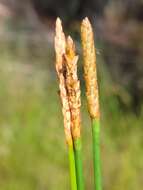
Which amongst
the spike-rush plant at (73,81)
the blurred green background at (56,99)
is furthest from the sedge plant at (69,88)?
the blurred green background at (56,99)

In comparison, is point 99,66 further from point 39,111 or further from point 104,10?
point 104,10

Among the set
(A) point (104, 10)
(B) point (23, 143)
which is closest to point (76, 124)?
(B) point (23, 143)

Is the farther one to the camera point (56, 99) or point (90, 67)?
point (56, 99)

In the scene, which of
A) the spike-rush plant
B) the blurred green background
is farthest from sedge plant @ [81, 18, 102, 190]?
the blurred green background

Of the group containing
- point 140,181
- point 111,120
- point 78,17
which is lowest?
point 140,181

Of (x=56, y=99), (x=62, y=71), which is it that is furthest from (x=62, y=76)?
(x=56, y=99)

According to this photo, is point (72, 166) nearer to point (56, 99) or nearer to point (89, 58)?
point (89, 58)

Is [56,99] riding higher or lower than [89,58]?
lower

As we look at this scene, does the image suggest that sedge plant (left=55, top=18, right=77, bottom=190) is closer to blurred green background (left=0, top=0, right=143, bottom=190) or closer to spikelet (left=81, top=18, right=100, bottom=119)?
spikelet (left=81, top=18, right=100, bottom=119)
